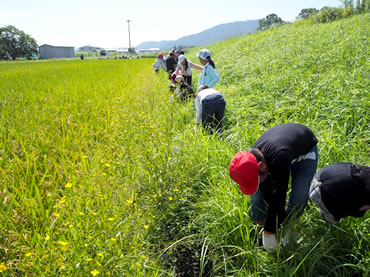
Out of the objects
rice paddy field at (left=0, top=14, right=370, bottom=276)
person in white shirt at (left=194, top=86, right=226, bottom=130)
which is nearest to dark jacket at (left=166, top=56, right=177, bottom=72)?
rice paddy field at (left=0, top=14, right=370, bottom=276)

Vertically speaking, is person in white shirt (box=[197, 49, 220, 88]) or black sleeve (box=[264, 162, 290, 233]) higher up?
person in white shirt (box=[197, 49, 220, 88])

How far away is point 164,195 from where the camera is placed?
225 centimetres

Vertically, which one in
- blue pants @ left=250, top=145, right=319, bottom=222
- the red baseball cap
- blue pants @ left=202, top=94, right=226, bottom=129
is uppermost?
blue pants @ left=202, top=94, right=226, bottom=129

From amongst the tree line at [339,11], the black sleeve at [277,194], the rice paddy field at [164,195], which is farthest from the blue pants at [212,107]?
the tree line at [339,11]

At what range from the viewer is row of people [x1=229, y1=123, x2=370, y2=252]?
153 centimetres

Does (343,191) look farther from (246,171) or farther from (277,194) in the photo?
(246,171)

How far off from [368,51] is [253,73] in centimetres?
223

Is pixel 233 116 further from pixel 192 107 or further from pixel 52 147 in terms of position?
pixel 52 147

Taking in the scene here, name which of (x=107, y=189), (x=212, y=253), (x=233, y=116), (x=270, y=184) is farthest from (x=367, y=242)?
(x=233, y=116)

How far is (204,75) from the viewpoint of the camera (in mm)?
4707

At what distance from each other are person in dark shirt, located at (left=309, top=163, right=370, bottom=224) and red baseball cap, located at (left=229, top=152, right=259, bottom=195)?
48 centimetres

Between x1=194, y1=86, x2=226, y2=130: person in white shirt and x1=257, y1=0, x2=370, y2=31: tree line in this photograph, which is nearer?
x1=194, y1=86, x2=226, y2=130: person in white shirt

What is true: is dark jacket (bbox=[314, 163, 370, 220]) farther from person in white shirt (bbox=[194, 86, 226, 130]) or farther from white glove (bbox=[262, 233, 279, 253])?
person in white shirt (bbox=[194, 86, 226, 130])

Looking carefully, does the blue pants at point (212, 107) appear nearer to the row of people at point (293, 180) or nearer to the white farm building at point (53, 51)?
the row of people at point (293, 180)
